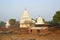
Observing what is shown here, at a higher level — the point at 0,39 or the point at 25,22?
the point at 25,22

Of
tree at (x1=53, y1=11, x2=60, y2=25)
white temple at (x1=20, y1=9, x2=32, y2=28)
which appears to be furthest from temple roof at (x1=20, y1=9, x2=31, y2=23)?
tree at (x1=53, y1=11, x2=60, y2=25)

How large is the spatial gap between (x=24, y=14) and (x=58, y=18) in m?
6.57

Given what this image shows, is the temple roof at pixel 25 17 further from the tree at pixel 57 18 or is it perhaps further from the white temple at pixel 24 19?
the tree at pixel 57 18

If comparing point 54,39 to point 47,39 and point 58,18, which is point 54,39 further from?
point 58,18

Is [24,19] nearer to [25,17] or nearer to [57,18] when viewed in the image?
[25,17]

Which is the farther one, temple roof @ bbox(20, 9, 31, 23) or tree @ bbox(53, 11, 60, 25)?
temple roof @ bbox(20, 9, 31, 23)

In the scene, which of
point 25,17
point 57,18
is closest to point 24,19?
point 25,17

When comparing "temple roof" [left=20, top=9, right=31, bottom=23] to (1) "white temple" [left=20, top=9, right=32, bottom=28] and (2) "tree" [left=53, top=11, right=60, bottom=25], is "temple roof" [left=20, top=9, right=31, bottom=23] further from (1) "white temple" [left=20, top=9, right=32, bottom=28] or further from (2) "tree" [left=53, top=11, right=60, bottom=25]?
(2) "tree" [left=53, top=11, right=60, bottom=25]

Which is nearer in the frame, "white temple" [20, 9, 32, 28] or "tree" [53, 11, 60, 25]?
"tree" [53, 11, 60, 25]

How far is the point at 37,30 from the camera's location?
936 inches

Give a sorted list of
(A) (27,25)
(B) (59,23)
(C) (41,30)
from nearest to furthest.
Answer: (C) (41,30) → (B) (59,23) → (A) (27,25)

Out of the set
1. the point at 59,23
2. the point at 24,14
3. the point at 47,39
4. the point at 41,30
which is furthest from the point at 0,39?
the point at 24,14

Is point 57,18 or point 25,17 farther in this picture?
point 25,17

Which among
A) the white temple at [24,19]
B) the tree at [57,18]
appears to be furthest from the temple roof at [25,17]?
the tree at [57,18]
